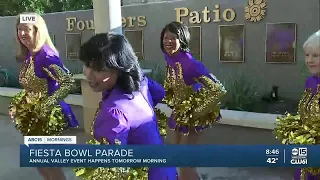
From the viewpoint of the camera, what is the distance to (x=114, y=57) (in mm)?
1521

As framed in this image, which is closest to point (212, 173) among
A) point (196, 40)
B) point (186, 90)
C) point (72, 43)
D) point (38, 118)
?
point (186, 90)

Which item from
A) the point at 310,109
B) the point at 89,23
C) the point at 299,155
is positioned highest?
the point at 89,23

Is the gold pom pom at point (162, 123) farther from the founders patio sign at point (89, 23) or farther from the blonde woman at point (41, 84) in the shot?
the founders patio sign at point (89, 23)

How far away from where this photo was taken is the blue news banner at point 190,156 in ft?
5.78

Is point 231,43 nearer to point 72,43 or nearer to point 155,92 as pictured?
point 72,43

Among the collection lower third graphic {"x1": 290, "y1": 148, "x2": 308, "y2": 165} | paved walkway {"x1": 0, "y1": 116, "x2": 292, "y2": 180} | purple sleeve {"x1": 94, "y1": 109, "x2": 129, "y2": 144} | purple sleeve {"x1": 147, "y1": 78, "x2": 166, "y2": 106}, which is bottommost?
paved walkway {"x1": 0, "y1": 116, "x2": 292, "y2": 180}

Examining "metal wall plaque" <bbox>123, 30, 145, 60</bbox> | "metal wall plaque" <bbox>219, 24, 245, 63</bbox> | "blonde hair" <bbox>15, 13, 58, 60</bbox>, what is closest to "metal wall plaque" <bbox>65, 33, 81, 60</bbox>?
"metal wall plaque" <bbox>123, 30, 145, 60</bbox>

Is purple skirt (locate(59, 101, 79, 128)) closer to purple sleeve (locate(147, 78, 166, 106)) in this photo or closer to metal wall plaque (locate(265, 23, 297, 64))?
purple sleeve (locate(147, 78, 166, 106))

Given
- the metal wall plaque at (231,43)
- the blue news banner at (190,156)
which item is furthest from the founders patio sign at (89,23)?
the blue news banner at (190,156)

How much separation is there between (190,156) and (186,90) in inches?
43.6

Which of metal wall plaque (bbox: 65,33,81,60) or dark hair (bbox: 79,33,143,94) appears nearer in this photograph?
dark hair (bbox: 79,33,143,94)

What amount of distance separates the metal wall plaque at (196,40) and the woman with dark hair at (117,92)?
15.9 feet

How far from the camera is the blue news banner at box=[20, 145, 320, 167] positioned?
176 cm

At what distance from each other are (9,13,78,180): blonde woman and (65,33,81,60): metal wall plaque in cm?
473
